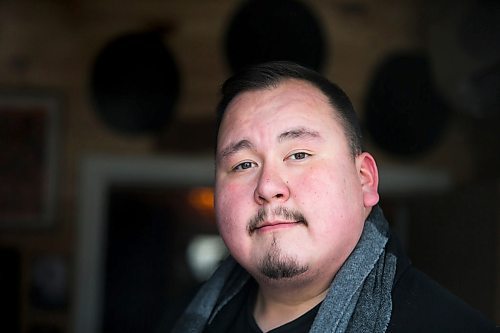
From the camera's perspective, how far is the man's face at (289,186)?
3.10 ft

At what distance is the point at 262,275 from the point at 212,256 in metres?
1.74

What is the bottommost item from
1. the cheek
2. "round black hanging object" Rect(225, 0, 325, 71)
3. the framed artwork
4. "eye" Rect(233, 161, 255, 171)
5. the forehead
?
the framed artwork

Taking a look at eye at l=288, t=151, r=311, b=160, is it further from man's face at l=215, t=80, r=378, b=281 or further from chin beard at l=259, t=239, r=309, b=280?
chin beard at l=259, t=239, r=309, b=280

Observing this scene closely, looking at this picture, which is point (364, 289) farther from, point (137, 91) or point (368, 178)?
point (137, 91)

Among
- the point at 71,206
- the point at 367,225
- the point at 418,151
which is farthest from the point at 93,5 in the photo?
the point at 367,225

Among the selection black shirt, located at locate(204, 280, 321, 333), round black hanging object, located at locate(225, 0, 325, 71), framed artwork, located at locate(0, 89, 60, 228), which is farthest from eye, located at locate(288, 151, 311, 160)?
framed artwork, located at locate(0, 89, 60, 228)

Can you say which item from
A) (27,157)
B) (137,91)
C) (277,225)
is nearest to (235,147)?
(277,225)

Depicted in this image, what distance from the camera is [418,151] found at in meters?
2.34

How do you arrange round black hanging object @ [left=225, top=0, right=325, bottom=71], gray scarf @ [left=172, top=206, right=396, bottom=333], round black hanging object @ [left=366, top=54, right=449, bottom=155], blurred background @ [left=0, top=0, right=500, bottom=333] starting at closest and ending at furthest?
gray scarf @ [left=172, top=206, right=396, bottom=333]
round black hanging object @ [left=366, top=54, right=449, bottom=155]
round black hanging object @ [left=225, top=0, right=325, bottom=71]
blurred background @ [left=0, top=0, right=500, bottom=333]

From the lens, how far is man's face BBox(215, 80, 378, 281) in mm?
945

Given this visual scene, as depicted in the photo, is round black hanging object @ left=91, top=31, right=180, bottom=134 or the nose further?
round black hanging object @ left=91, top=31, right=180, bottom=134

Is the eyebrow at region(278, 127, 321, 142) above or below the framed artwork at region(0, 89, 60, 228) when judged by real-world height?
above

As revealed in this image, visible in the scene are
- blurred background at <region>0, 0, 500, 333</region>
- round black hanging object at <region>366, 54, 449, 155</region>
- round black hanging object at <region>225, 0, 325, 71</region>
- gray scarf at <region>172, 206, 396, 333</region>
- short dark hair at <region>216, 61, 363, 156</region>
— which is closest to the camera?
gray scarf at <region>172, 206, 396, 333</region>

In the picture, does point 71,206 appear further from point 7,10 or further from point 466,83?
point 466,83
